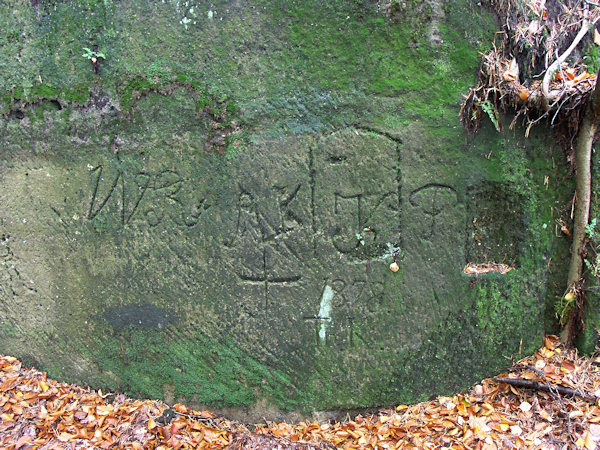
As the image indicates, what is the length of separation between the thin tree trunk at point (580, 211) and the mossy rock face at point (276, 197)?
0.34 ft

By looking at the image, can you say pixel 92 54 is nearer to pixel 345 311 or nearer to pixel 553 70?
pixel 345 311

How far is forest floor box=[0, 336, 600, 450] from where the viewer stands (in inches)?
81.4

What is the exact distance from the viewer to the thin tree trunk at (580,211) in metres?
2.25

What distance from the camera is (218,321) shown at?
236cm

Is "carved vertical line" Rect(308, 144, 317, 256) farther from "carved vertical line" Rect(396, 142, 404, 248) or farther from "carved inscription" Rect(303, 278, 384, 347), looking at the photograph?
"carved vertical line" Rect(396, 142, 404, 248)

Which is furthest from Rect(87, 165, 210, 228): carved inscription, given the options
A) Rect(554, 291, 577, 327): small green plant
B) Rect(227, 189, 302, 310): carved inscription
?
Rect(554, 291, 577, 327): small green plant

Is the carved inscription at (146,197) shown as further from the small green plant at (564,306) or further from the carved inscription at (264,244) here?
the small green plant at (564,306)

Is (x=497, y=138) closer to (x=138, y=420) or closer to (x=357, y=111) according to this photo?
(x=357, y=111)

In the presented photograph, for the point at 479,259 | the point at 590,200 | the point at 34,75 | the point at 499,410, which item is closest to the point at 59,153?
the point at 34,75

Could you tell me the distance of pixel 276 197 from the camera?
227 cm

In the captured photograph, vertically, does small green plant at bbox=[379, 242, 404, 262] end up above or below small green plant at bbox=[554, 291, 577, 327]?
above

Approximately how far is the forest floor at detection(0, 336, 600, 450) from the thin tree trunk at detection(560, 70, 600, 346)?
0.54 feet

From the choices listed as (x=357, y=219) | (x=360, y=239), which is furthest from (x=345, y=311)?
(x=357, y=219)

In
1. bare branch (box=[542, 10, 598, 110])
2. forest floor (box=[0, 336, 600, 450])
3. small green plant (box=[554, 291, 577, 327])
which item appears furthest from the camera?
small green plant (box=[554, 291, 577, 327])
